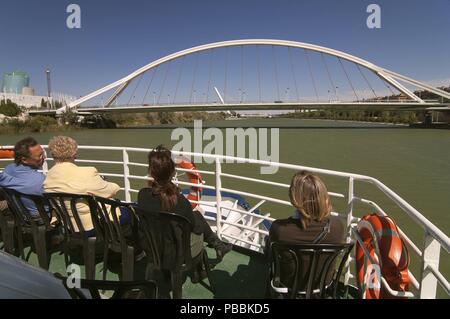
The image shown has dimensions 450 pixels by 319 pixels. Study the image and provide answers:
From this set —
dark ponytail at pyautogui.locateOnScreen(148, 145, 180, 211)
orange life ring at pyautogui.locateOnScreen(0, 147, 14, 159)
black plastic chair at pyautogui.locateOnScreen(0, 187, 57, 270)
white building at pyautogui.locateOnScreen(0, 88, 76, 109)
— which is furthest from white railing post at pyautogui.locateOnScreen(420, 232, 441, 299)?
white building at pyautogui.locateOnScreen(0, 88, 76, 109)

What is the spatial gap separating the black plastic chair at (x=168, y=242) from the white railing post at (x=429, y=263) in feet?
3.28

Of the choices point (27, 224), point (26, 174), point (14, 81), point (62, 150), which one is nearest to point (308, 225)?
point (62, 150)

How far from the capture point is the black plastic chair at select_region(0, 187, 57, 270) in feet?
6.71

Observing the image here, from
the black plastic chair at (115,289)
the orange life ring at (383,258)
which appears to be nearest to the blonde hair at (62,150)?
the black plastic chair at (115,289)

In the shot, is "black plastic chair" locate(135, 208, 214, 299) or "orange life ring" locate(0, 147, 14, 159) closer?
"black plastic chair" locate(135, 208, 214, 299)

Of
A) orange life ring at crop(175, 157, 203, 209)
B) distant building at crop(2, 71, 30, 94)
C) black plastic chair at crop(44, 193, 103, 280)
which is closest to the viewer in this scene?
black plastic chair at crop(44, 193, 103, 280)

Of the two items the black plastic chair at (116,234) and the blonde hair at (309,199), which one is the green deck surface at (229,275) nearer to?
the black plastic chair at (116,234)

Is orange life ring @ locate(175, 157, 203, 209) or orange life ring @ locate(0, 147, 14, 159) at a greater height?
orange life ring @ locate(0, 147, 14, 159)

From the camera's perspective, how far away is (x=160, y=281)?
1862 millimetres

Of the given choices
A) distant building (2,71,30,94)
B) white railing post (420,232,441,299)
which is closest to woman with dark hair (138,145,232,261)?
white railing post (420,232,441,299)

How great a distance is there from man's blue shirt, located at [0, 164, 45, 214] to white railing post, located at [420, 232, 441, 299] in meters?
2.15

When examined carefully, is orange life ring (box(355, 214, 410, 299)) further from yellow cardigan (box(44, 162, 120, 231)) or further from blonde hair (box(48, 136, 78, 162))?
blonde hair (box(48, 136, 78, 162))

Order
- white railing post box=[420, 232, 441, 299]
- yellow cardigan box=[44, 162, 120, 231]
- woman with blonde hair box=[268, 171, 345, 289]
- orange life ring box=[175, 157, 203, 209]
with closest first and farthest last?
white railing post box=[420, 232, 441, 299], woman with blonde hair box=[268, 171, 345, 289], yellow cardigan box=[44, 162, 120, 231], orange life ring box=[175, 157, 203, 209]

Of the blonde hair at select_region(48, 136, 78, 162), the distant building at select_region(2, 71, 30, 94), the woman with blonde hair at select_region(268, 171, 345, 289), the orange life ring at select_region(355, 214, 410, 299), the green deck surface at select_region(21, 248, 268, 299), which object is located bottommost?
the green deck surface at select_region(21, 248, 268, 299)
